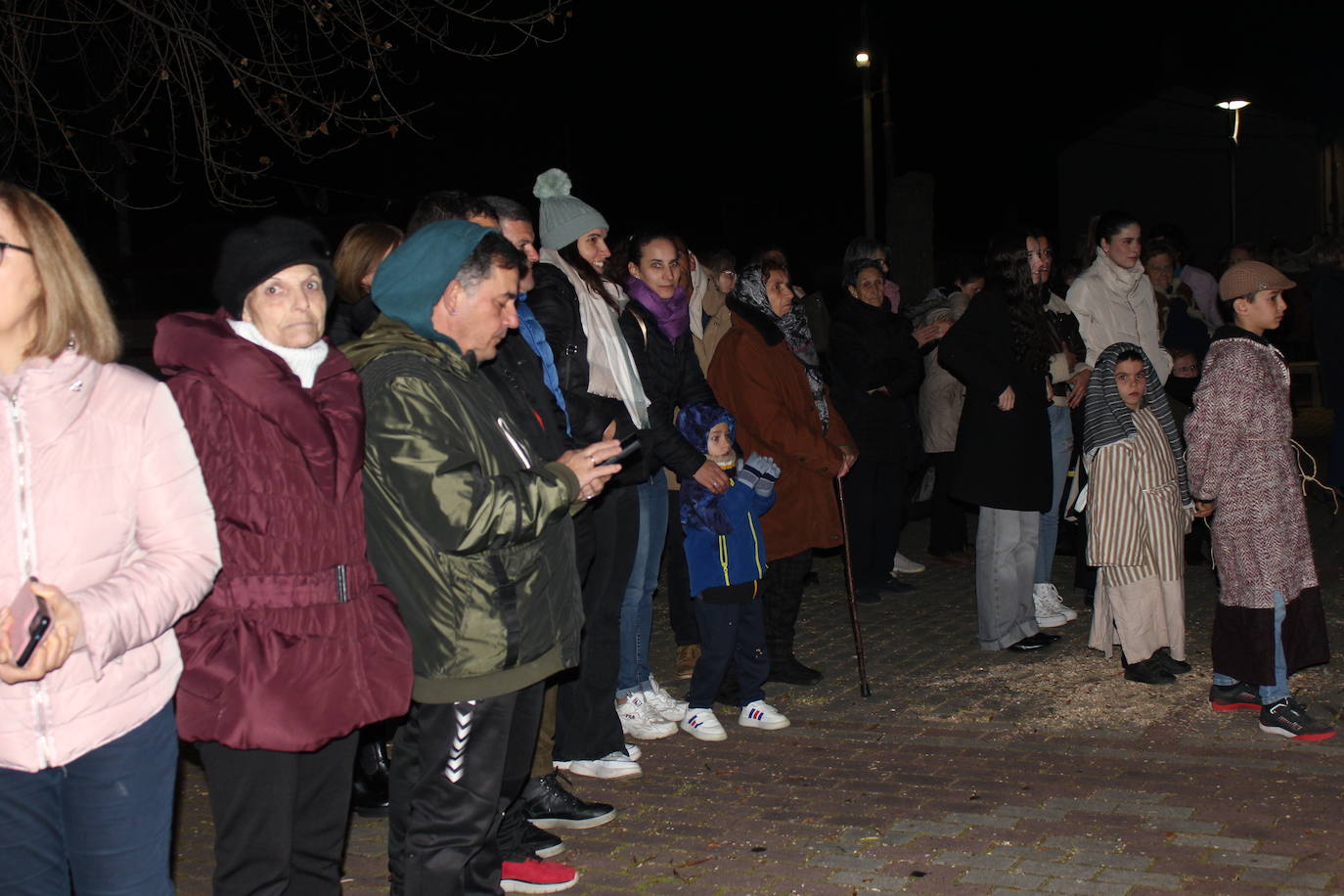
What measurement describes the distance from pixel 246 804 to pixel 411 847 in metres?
0.52

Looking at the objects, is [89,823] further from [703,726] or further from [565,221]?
[703,726]

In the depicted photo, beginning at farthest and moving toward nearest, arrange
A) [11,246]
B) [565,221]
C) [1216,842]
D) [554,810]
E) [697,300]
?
[697,300]
[565,221]
[554,810]
[1216,842]
[11,246]

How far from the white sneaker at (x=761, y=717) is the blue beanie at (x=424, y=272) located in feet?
10.8

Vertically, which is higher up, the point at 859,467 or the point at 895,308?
the point at 895,308

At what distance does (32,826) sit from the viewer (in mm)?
2912

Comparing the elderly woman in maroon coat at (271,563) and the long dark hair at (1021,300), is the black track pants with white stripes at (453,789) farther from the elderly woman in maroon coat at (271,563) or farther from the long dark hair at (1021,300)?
the long dark hair at (1021,300)

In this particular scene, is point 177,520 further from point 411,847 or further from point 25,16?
point 25,16

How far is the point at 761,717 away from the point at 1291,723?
2337mm

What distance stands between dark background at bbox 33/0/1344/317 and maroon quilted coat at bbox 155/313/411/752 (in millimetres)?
8584

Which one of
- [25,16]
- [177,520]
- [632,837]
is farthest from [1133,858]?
[25,16]

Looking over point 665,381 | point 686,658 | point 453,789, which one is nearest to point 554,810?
point 453,789

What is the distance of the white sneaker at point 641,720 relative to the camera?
6301mm

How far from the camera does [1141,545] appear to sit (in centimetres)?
702

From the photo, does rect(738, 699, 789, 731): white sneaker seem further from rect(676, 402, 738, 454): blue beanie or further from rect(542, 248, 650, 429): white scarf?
rect(542, 248, 650, 429): white scarf
